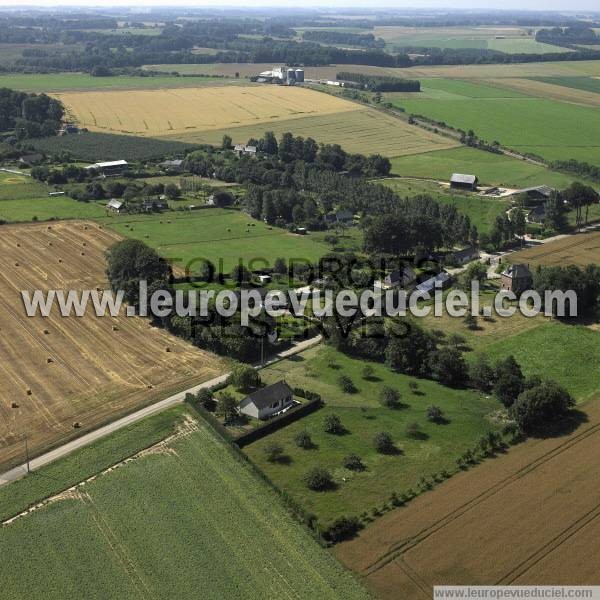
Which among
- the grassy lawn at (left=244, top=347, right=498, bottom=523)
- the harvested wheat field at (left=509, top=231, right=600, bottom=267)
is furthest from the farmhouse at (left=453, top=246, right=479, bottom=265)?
the grassy lawn at (left=244, top=347, right=498, bottom=523)

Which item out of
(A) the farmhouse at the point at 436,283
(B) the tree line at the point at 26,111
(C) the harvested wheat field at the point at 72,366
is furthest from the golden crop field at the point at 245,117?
(C) the harvested wheat field at the point at 72,366

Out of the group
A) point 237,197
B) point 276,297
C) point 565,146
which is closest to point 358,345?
point 276,297

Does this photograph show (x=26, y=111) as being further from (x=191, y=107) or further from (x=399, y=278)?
(x=399, y=278)

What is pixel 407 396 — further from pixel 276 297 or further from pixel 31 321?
pixel 31 321

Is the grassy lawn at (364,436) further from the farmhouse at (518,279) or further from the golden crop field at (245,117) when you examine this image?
the golden crop field at (245,117)

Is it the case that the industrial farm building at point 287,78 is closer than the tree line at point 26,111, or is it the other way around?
the tree line at point 26,111

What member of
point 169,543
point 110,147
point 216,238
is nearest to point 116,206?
point 216,238

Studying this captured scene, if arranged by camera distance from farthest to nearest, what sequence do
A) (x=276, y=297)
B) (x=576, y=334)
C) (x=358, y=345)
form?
(x=276, y=297) < (x=576, y=334) < (x=358, y=345)
